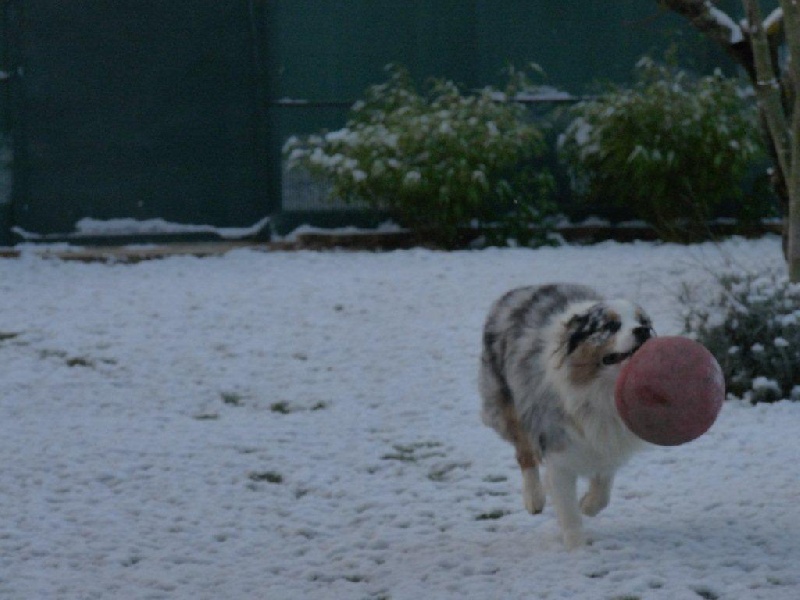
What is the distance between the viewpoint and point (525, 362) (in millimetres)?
5848

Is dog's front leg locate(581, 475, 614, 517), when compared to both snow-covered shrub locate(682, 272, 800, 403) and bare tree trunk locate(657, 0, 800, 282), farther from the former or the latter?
bare tree trunk locate(657, 0, 800, 282)

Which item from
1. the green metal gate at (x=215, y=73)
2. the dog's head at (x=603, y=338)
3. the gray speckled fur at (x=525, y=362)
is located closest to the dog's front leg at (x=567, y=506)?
the gray speckled fur at (x=525, y=362)

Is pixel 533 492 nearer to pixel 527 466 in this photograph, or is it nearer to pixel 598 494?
pixel 527 466

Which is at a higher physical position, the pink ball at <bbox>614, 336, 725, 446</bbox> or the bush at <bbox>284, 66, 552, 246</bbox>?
the bush at <bbox>284, 66, 552, 246</bbox>

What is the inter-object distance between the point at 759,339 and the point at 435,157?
5671 mm

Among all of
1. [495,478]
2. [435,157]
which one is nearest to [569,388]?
[495,478]

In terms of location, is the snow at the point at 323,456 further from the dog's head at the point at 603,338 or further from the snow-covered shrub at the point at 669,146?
the snow-covered shrub at the point at 669,146

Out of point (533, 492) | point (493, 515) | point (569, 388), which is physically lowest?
point (493, 515)

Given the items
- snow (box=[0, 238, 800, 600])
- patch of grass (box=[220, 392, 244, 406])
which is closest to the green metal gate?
snow (box=[0, 238, 800, 600])

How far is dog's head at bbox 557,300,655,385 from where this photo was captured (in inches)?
207

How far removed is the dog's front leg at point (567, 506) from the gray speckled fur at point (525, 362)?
122 mm

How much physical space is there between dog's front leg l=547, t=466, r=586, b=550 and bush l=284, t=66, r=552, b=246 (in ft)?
25.0

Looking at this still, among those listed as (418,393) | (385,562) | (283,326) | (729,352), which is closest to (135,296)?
(283,326)

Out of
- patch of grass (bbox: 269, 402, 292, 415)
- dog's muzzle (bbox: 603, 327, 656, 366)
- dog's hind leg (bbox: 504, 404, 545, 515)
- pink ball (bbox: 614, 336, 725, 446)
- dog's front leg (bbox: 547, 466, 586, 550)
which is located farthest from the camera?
patch of grass (bbox: 269, 402, 292, 415)
